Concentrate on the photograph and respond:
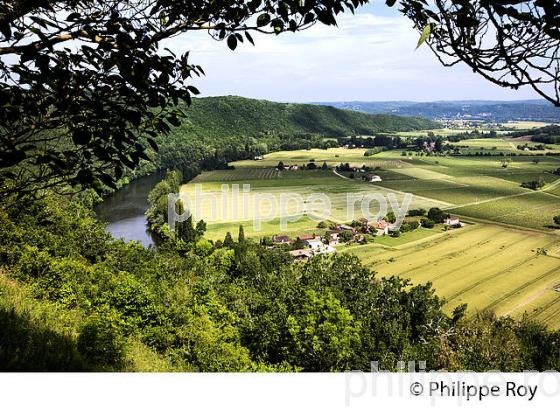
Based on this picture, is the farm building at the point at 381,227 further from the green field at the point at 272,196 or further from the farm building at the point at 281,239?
the farm building at the point at 281,239

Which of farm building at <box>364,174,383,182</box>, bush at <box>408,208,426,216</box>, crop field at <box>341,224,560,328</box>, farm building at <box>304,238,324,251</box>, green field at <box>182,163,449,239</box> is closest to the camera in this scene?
crop field at <box>341,224,560,328</box>

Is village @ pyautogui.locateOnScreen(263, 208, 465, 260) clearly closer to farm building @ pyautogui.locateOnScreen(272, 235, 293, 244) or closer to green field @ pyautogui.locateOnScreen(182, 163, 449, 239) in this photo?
farm building @ pyautogui.locateOnScreen(272, 235, 293, 244)

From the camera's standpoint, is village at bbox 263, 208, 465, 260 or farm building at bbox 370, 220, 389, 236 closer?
village at bbox 263, 208, 465, 260

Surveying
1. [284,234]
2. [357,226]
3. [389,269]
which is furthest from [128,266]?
[357,226]

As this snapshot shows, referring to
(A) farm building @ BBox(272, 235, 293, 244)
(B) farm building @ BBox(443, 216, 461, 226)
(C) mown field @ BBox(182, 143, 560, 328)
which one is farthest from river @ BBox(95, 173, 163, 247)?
(B) farm building @ BBox(443, 216, 461, 226)

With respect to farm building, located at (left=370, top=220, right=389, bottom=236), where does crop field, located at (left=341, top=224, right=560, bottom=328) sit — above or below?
below

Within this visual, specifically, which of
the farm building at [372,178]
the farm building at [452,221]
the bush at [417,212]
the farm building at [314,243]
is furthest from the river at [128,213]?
the farm building at [372,178]
